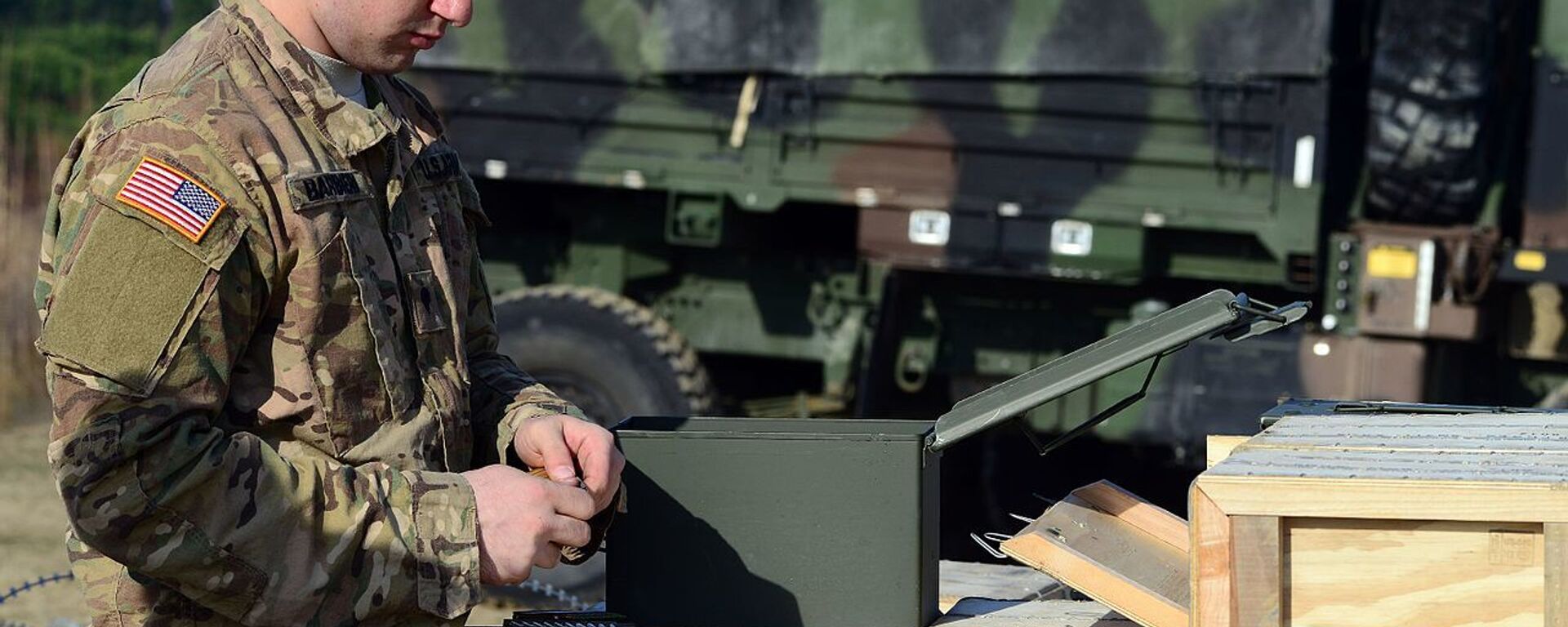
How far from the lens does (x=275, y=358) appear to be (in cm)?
212

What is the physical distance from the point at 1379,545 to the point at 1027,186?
4048 millimetres

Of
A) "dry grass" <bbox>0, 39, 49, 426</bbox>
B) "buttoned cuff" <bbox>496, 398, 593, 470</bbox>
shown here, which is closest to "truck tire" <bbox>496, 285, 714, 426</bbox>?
"dry grass" <bbox>0, 39, 49, 426</bbox>

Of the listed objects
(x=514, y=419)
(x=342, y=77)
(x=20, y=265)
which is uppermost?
(x=342, y=77)

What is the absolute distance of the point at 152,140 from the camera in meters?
2.04

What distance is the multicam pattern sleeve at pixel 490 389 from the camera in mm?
2443

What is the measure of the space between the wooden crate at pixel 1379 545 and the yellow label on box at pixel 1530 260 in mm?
4039

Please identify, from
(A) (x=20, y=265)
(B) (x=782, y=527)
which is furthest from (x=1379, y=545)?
(A) (x=20, y=265)

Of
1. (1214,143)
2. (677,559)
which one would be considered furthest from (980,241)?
(677,559)

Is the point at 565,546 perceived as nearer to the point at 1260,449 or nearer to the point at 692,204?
the point at 1260,449

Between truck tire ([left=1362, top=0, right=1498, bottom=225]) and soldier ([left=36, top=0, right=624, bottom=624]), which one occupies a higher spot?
truck tire ([left=1362, top=0, right=1498, bottom=225])

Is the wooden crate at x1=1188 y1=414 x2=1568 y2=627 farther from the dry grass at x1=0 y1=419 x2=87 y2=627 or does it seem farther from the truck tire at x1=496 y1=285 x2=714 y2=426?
the truck tire at x1=496 y1=285 x2=714 y2=426

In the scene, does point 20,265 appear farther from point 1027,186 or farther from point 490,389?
point 490,389

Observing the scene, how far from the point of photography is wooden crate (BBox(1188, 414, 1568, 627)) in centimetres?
196

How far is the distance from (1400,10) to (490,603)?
3.42 m
